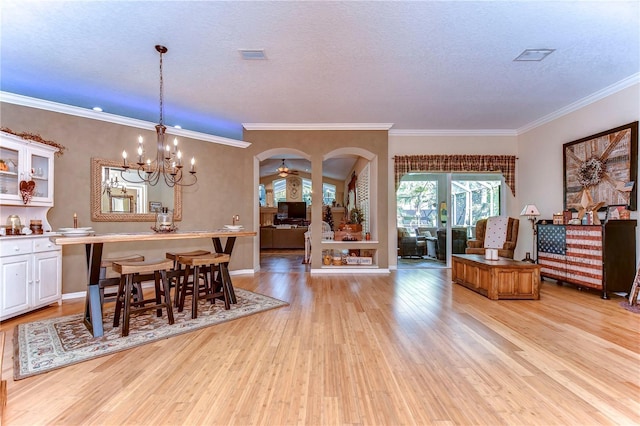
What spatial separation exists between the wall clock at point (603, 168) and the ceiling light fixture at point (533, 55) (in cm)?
184

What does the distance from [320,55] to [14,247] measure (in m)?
3.89

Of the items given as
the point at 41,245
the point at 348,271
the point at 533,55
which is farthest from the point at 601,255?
the point at 41,245

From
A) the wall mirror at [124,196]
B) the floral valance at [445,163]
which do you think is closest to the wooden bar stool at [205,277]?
the wall mirror at [124,196]

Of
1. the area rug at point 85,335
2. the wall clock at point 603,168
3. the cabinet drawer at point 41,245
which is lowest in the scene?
the area rug at point 85,335

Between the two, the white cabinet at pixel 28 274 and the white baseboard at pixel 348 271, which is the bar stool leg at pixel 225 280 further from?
the white baseboard at pixel 348 271

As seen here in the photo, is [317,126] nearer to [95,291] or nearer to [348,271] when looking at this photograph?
[348,271]

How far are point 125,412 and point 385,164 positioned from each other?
5235 mm

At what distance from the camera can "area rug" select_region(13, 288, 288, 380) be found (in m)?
2.23

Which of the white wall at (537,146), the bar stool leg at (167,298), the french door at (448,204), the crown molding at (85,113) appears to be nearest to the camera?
the bar stool leg at (167,298)

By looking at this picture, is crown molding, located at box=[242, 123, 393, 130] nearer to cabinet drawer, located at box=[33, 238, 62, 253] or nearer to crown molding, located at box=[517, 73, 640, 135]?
crown molding, located at box=[517, 73, 640, 135]

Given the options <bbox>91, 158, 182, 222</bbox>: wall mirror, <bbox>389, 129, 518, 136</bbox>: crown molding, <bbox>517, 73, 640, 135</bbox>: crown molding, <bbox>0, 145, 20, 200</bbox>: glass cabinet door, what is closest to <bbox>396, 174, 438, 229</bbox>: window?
<bbox>389, 129, 518, 136</bbox>: crown molding

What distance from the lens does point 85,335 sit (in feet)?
8.84

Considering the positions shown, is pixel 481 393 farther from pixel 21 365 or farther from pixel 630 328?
pixel 21 365

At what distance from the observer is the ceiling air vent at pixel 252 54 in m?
3.08
